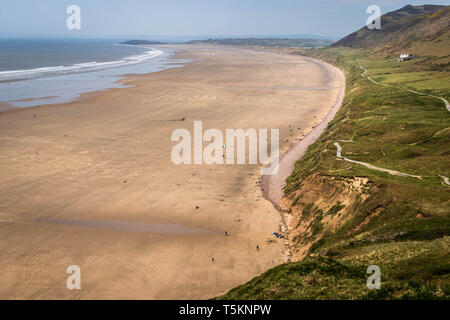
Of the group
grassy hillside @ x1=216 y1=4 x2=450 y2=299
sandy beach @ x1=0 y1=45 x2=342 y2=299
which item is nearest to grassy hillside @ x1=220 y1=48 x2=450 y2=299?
grassy hillside @ x1=216 y1=4 x2=450 y2=299

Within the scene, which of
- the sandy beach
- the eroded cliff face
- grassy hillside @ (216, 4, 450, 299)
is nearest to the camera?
grassy hillside @ (216, 4, 450, 299)

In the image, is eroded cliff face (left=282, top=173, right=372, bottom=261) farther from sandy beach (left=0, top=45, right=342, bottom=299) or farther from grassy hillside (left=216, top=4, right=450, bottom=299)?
sandy beach (left=0, top=45, right=342, bottom=299)

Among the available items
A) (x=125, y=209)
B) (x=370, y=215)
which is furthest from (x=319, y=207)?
(x=125, y=209)

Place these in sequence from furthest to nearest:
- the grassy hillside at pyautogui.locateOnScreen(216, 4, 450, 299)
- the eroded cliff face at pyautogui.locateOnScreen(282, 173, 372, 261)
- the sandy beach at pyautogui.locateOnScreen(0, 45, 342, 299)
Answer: the eroded cliff face at pyautogui.locateOnScreen(282, 173, 372, 261) → the sandy beach at pyautogui.locateOnScreen(0, 45, 342, 299) → the grassy hillside at pyautogui.locateOnScreen(216, 4, 450, 299)

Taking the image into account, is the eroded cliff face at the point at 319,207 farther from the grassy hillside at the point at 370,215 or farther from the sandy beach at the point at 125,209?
the sandy beach at the point at 125,209

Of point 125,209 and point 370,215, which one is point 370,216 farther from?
point 125,209

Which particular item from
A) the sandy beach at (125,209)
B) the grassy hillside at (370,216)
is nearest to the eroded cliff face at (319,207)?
the grassy hillside at (370,216)
